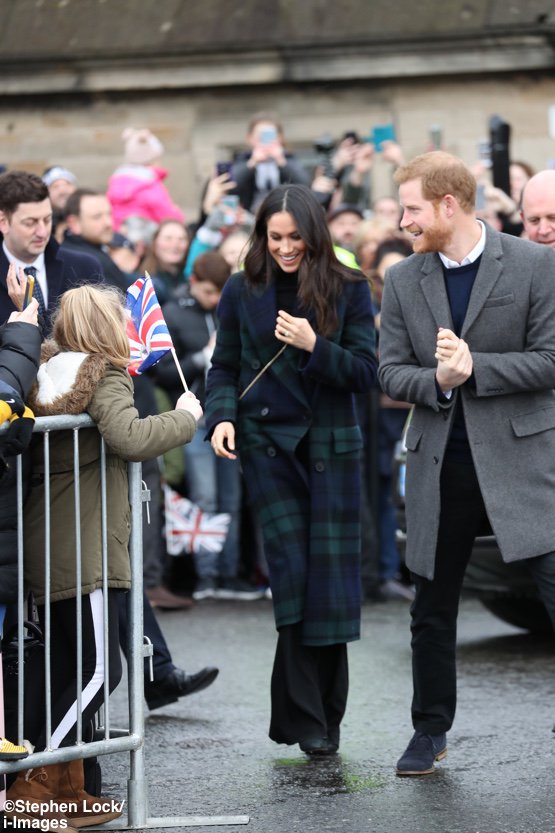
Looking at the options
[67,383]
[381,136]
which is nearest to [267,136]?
[381,136]

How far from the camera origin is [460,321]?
6.17 metres

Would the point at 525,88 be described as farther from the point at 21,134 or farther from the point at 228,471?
the point at 228,471

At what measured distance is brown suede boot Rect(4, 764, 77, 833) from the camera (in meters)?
5.47

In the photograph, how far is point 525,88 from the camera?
17000 millimetres

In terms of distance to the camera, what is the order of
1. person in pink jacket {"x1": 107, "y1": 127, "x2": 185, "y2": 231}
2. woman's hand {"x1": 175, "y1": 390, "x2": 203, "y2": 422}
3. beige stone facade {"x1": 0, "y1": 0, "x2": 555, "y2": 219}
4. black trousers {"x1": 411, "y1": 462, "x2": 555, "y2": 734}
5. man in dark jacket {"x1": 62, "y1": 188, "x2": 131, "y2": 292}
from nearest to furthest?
woman's hand {"x1": 175, "y1": 390, "x2": 203, "y2": 422}, black trousers {"x1": 411, "y1": 462, "x2": 555, "y2": 734}, man in dark jacket {"x1": 62, "y1": 188, "x2": 131, "y2": 292}, person in pink jacket {"x1": 107, "y1": 127, "x2": 185, "y2": 231}, beige stone facade {"x1": 0, "y1": 0, "x2": 555, "y2": 219}

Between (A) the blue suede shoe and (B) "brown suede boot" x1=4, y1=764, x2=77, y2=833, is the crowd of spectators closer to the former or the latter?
(A) the blue suede shoe

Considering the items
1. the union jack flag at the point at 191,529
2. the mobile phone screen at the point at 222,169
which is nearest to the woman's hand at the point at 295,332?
the union jack flag at the point at 191,529

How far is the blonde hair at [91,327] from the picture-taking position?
571 cm

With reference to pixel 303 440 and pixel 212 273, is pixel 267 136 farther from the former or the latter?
pixel 303 440

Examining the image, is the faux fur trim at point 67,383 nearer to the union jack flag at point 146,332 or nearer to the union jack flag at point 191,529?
the union jack flag at point 146,332

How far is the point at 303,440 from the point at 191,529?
14.4ft

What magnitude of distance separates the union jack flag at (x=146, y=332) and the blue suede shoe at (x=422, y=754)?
166 cm

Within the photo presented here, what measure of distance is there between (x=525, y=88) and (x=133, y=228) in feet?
18.8

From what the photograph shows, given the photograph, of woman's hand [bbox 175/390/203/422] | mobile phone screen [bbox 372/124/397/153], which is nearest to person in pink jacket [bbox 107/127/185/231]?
mobile phone screen [bbox 372/124/397/153]
